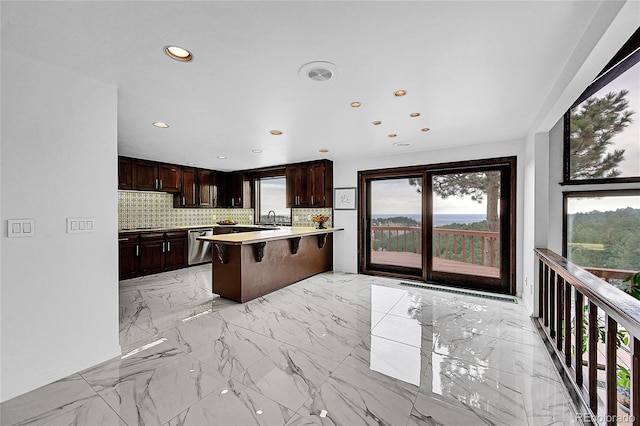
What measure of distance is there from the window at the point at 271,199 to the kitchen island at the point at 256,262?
5.89ft

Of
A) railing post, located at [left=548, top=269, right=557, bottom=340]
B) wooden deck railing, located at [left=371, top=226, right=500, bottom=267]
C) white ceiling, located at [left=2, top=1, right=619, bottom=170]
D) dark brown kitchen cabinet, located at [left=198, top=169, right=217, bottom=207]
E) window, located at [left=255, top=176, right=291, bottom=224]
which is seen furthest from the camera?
window, located at [left=255, top=176, right=291, bottom=224]

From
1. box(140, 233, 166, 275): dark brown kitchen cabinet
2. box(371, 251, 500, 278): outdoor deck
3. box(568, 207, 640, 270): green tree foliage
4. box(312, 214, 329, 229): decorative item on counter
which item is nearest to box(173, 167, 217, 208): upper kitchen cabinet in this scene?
box(140, 233, 166, 275): dark brown kitchen cabinet

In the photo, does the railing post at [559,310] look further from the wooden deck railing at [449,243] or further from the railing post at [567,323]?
the wooden deck railing at [449,243]

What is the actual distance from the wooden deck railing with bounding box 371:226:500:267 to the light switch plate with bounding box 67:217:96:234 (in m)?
4.19

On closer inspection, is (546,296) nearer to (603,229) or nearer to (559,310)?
(559,310)

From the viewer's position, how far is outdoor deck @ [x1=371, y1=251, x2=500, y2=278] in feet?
13.9

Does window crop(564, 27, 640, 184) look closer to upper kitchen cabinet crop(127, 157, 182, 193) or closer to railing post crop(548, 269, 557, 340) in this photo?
railing post crop(548, 269, 557, 340)

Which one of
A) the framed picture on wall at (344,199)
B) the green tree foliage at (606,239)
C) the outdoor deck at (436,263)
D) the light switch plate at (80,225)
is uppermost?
the framed picture on wall at (344,199)

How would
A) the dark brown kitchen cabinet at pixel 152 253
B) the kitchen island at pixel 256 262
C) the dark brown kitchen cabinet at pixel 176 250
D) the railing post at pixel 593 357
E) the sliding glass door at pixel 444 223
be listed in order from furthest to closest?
the dark brown kitchen cabinet at pixel 176 250 < the dark brown kitchen cabinet at pixel 152 253 < the sliding glass door at pixel 444 223 < the kitchen island at pixel 256 262 < the railing post at pixel 593 357

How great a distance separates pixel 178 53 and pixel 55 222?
4.83 feet

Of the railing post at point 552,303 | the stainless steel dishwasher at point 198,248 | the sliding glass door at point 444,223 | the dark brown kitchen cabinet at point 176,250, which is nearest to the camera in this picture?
the railing post at point 552,303

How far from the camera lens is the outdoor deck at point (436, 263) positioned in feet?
13.9

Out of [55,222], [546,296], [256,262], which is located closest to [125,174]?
[256,262]

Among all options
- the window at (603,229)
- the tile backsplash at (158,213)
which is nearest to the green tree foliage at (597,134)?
the window at (603,229)
